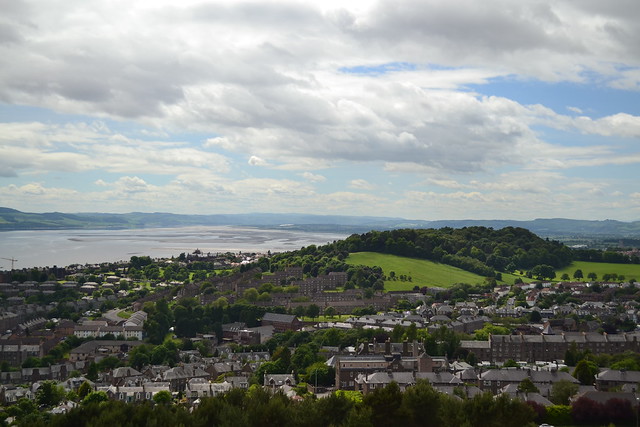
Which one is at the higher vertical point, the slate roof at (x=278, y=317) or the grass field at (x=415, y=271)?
the grass field at (x=415, y=271)

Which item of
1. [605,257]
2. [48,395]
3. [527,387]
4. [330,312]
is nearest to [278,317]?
[330,312]

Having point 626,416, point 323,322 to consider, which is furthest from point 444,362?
point 323,322

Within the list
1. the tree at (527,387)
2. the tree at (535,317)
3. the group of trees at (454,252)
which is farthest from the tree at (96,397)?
the group of trees at (454,252)

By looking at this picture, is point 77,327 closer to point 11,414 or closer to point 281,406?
point 11,414

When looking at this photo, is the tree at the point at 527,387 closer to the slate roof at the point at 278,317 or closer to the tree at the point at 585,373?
the tree at the point at 585,373

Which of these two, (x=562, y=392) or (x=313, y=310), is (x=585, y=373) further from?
(x=313, y=310)

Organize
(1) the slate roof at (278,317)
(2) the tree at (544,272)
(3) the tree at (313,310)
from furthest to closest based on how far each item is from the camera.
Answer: (2) the tree at (544,272), (3) the tree at (313,310), (1) the slate roof at (278,317)

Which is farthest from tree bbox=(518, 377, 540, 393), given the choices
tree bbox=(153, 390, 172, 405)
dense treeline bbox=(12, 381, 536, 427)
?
tree bbox=(153, 390, 172, 405)
